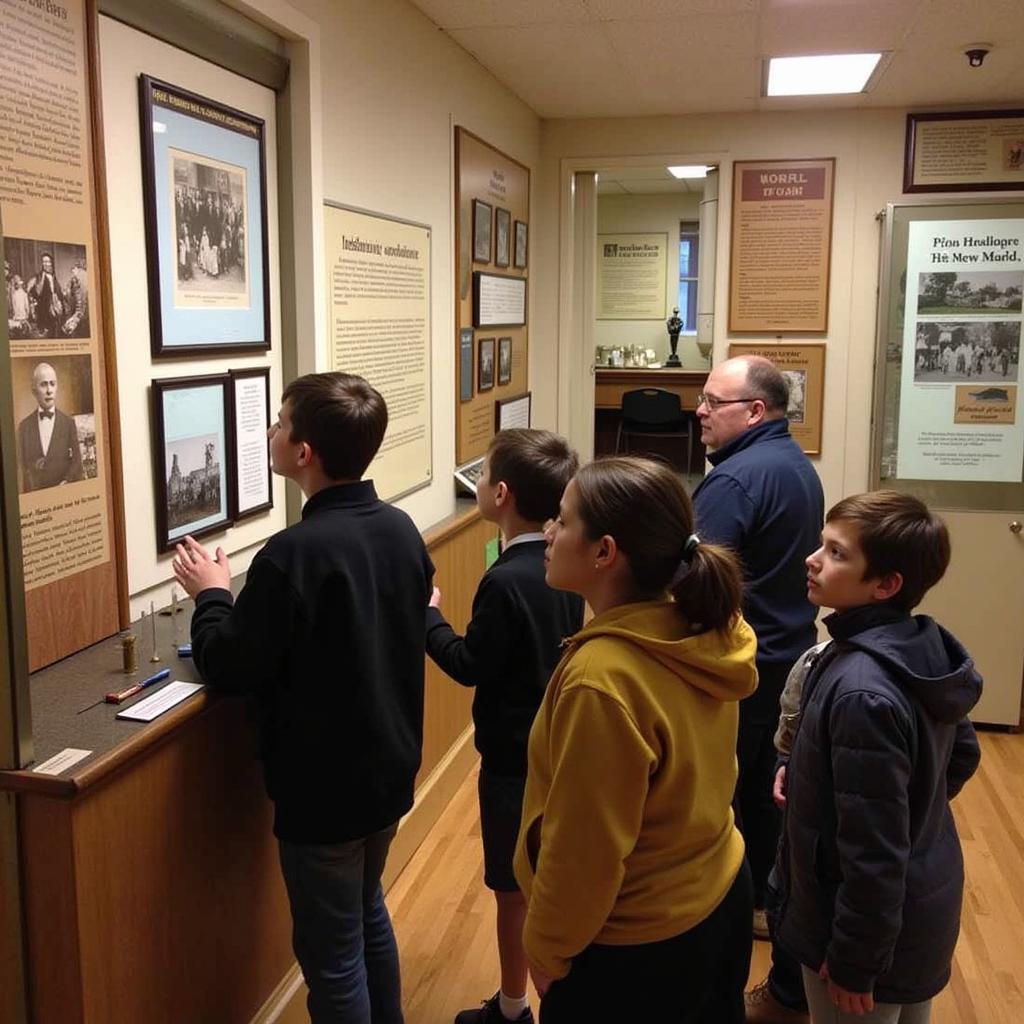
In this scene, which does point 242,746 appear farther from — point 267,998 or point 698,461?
point 698,461

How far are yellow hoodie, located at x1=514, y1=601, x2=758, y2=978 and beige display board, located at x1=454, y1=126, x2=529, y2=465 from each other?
92.9 inches

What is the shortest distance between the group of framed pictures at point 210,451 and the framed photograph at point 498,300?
1.53 m

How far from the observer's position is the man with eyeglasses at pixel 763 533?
8.00ft

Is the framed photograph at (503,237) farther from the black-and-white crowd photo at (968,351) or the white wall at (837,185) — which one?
the black-and-white crowd photo at (968,351)

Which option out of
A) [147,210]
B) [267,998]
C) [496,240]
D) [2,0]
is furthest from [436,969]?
[496,240]

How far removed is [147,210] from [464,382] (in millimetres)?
1833

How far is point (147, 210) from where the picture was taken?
6.18 feet

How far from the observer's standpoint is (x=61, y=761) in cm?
141

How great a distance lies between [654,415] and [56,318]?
21.2 ft

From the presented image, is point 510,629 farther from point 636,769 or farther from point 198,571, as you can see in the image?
point 636,769

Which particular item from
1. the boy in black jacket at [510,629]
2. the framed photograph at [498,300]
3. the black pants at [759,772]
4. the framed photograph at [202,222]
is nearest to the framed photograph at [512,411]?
the framed photograph at [498,300]

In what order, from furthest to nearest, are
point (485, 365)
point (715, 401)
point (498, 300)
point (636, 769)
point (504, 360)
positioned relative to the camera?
point (504, 360) < point (498, 300) < point (485, 365) < point (715, 401) < point (636, 769)

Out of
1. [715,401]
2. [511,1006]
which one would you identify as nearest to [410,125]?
[715,401]

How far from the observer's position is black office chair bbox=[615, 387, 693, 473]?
7.82 metres
